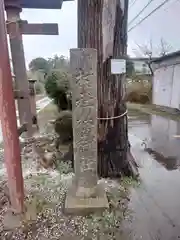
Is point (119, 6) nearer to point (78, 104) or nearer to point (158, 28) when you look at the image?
point (78, 104)

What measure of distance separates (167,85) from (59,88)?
20.1 ft

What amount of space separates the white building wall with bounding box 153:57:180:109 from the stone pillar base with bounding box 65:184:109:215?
762 centimetres

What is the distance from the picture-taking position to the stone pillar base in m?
2.42

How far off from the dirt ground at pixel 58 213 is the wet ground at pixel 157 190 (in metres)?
0.15

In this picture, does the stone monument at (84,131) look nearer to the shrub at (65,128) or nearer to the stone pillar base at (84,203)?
the stone pillar base at (84,203)

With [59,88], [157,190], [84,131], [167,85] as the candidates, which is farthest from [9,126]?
[167,85]

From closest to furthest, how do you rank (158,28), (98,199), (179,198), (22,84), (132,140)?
(98,199), (179,198), (22,84), (132,140), (158,28)

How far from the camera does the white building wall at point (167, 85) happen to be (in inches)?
371

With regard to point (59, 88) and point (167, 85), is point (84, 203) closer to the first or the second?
point (59, 88)

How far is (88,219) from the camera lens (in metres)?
2.35

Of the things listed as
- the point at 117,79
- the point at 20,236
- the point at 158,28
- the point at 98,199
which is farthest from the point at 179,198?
the point at 158,28

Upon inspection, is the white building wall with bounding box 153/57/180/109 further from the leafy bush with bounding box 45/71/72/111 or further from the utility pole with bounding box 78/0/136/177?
the utility pole with bounding box 78/0/136/177

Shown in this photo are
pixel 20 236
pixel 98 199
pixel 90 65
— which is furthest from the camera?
pixel 98 199

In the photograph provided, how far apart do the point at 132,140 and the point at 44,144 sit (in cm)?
226
